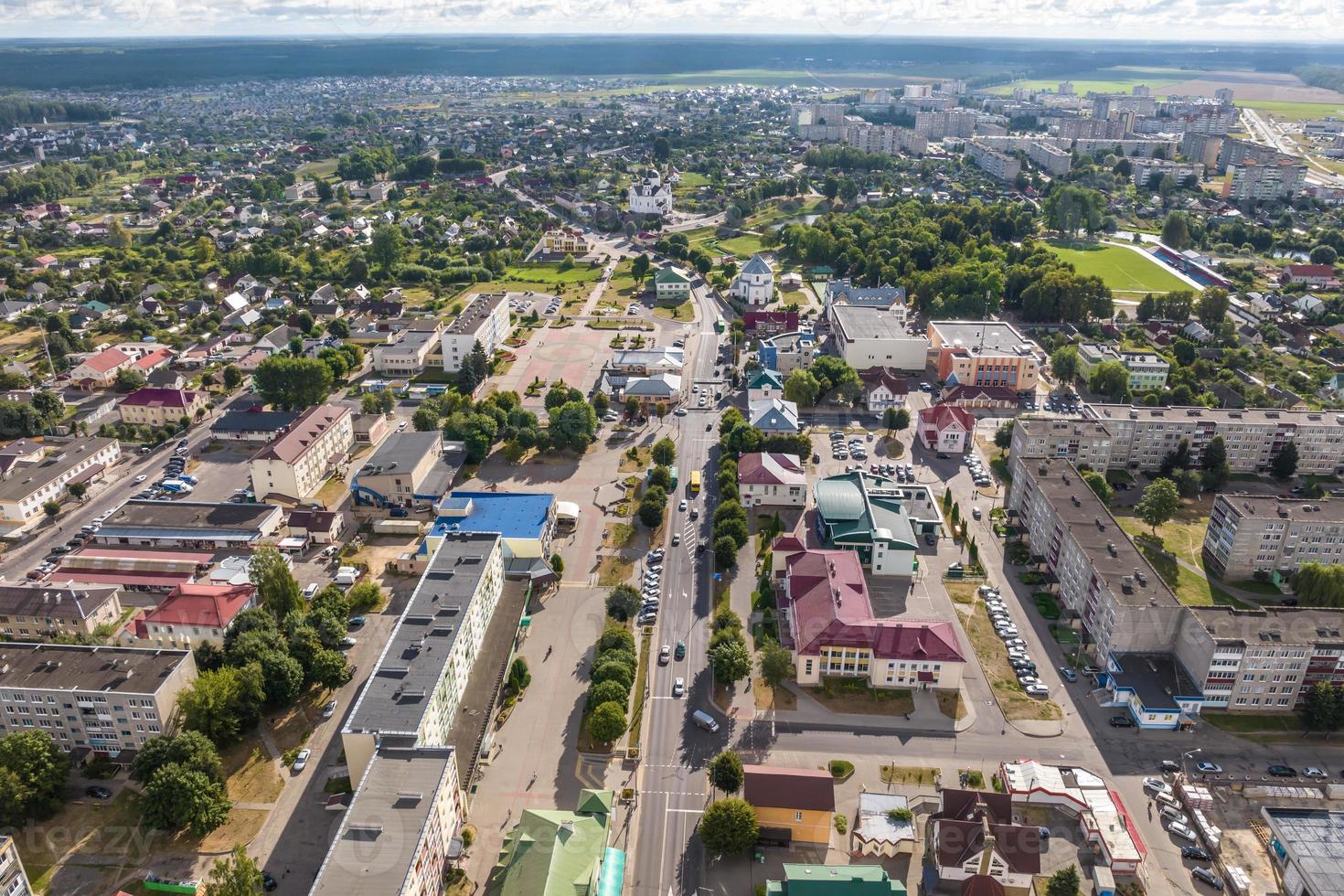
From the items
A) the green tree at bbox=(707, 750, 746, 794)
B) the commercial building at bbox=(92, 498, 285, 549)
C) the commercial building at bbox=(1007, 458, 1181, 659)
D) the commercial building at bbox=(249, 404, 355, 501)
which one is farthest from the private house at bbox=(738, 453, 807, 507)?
the commercial building at bbox=(92, 498, 285, 549)

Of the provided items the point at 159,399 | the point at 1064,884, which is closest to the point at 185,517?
the point at 159,399

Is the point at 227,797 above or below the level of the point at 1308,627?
below

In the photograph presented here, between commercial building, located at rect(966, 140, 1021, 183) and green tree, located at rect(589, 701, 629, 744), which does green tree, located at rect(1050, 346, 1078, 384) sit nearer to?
green tree, located at rect(589, 701, 629, 744)

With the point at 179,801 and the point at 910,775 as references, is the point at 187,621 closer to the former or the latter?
the point at 179,801

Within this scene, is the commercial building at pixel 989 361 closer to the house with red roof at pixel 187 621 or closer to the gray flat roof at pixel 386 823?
the gray flat roof at pixel 386 823

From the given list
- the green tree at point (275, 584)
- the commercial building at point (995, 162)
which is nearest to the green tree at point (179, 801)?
the green tree at point (275, 584)

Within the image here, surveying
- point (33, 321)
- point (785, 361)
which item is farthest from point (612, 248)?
point (33, 321)

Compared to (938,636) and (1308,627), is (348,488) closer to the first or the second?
(938,636)
